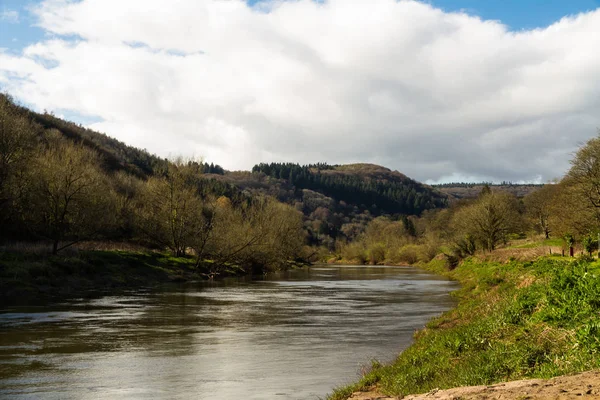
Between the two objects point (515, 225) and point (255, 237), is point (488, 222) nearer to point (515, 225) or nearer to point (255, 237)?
point (515, 225)

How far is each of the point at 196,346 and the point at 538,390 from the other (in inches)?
640

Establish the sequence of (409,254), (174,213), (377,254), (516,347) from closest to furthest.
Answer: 1. (516,347)
2. (174,213)
3. (409,254)
4. (377,254)

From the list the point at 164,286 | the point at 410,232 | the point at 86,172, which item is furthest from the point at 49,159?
the point at 410,232

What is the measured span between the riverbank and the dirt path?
35.6 meters

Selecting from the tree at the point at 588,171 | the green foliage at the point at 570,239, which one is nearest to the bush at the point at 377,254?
the green foliage at the point at 570,239

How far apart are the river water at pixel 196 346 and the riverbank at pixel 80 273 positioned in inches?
214

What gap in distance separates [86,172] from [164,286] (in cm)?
1542

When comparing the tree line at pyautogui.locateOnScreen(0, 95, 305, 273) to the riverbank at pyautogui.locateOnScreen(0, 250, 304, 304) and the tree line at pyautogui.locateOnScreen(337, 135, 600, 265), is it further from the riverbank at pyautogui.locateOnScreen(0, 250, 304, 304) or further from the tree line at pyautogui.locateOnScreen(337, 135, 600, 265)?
Answer: the tree line at pyautogui.locateOnScreen(337, 135, 600, 265)

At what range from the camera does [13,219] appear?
184 feet

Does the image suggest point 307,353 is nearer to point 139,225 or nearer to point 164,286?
point 164,286

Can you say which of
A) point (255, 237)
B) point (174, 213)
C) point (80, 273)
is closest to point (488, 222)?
point (255, 237)

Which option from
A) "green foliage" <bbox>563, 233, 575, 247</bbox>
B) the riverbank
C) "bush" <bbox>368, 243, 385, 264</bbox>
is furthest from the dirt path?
"bush" <bbox>368, 243, 385, 264</bbox>

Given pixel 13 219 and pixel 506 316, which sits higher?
pixel 13 219

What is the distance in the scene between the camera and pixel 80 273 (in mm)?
49781
